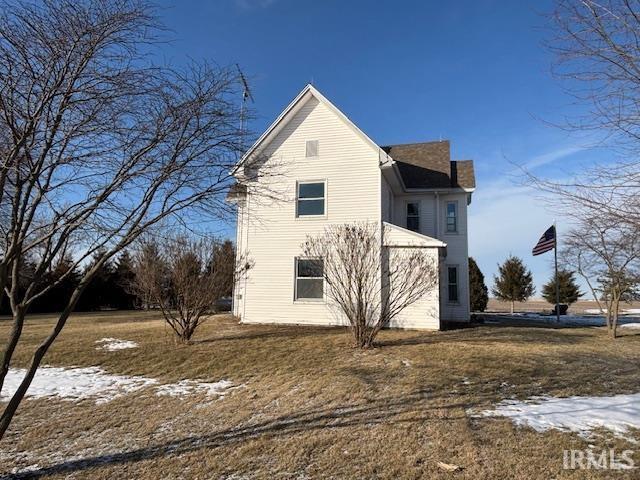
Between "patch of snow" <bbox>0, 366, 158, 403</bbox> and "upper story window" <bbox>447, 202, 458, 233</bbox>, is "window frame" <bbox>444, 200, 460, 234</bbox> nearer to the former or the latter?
"upper story window" <bbox>447, 202, 458, 233</bbox>

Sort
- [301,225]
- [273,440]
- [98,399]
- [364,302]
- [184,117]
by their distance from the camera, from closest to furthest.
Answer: [184,117], [273,440], [98,399], [364,302], [301,225]

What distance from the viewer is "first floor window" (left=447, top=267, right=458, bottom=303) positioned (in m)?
17.2

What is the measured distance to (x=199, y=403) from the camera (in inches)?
259

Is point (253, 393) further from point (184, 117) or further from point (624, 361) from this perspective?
point (624, 361)

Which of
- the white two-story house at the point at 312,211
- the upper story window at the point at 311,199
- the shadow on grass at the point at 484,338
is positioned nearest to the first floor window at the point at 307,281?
the white two-story house at the point at 312,211

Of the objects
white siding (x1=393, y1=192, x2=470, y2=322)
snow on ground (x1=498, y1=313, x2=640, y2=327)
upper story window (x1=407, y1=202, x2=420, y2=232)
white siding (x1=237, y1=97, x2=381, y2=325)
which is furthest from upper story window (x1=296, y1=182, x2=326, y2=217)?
snow on ground (x1=498, y1=313, x2=640, y2=327)

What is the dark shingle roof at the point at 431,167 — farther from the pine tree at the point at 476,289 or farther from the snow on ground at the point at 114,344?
the snow on ground at the point at 114,344

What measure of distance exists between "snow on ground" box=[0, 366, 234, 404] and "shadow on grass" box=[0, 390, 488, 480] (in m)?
1.89

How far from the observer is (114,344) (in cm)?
1131

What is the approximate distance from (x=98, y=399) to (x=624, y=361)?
1067 cm

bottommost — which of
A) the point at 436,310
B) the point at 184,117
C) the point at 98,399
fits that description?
the point at 98,399

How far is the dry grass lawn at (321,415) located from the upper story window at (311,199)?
17.3 ft

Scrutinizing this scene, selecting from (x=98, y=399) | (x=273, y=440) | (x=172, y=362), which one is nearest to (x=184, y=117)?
(x=273, y=440)

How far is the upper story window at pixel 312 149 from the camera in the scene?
1482cm
